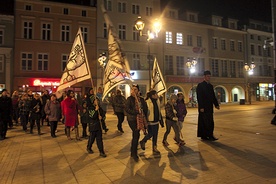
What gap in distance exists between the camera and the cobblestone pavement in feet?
16.5

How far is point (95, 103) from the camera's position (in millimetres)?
7078

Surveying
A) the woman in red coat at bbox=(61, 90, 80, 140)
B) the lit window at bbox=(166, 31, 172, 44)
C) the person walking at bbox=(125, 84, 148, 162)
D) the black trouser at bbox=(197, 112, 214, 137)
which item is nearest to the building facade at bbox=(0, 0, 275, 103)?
the lit window at bbox=(166, 31, 172, 44)

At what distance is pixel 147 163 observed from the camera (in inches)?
239

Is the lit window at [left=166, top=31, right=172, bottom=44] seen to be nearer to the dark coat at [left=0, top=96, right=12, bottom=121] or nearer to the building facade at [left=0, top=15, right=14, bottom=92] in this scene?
the building facade at [left=0, top=15, right=14, bottom=92]

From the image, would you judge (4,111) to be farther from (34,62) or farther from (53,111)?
(34,62)

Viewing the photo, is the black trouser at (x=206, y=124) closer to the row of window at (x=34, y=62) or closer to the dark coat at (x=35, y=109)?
the dark coat at (x=35, y=109)

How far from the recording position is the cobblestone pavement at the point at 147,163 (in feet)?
16.5

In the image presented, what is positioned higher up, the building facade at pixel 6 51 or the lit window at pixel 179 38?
the lit window at pixel 179 38

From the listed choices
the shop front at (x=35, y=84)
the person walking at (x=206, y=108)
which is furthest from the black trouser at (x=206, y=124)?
the shop front at (x=35, y=84)

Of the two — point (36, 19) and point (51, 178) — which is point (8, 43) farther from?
point (51, 178)

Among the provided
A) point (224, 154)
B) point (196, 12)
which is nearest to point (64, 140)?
point (224, 154)

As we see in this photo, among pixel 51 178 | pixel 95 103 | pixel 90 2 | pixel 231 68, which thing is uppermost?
pixel 90 2

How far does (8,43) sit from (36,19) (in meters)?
4.30

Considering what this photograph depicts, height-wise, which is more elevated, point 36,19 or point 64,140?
point 36,19
